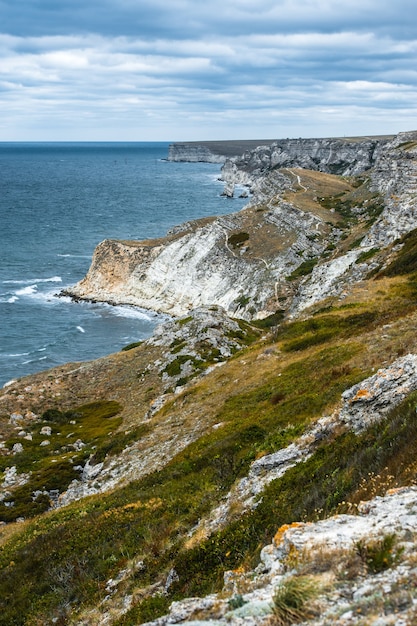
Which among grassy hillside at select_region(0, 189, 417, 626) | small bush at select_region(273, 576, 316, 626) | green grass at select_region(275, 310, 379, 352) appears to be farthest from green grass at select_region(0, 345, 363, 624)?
green grass at select_region(275, 310, 379, 352)

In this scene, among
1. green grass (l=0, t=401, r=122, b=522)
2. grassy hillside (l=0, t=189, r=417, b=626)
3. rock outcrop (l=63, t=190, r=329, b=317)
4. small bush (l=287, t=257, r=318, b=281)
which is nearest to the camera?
grassy hillside (l=0, t=189, r=417, b=626)

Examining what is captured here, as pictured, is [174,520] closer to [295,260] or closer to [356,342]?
[356,342]

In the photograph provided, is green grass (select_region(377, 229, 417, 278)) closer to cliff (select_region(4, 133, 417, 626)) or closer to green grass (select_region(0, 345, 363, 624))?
cliff (select_region(4, 133, 417, 626))

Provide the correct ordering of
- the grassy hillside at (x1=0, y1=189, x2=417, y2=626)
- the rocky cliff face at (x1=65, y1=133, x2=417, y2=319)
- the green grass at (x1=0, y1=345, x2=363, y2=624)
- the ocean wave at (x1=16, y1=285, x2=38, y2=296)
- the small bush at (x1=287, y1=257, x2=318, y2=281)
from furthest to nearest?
the ocean wave at (x1=16, y1=285, x2=38, y2=296)
the small bush at (x1=287, y1=257, x2=318, y2=281)
the rocky cliff face at (x1=65, y1=133, x2=417, y2=319)
the green grass at (x1=0, y1=345, x2=363, y2=624)
the grassy hillside at (x1=0, y1=189, x2=417, y2=626)

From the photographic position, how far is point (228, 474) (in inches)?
711

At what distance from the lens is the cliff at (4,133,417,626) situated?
8.09 meters

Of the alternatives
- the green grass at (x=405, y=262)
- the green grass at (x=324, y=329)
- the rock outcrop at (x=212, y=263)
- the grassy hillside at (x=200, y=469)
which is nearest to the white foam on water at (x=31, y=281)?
the rock outcrop at (x=212, y=263)

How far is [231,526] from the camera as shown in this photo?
1327 cm

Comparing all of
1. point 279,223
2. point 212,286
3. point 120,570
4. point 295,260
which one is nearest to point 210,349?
point 120,570

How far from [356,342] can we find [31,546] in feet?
58.8

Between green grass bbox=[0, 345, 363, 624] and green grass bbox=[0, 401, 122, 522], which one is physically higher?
green grass bbox=[0, 345, 363, 624]

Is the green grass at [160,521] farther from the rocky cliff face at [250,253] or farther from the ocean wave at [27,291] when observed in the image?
the ocean wave at [27,291]

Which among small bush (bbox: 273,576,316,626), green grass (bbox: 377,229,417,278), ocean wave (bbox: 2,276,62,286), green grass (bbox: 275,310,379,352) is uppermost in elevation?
green grass (bbox: 377,229,417,278)

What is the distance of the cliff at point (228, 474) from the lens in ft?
26.5
